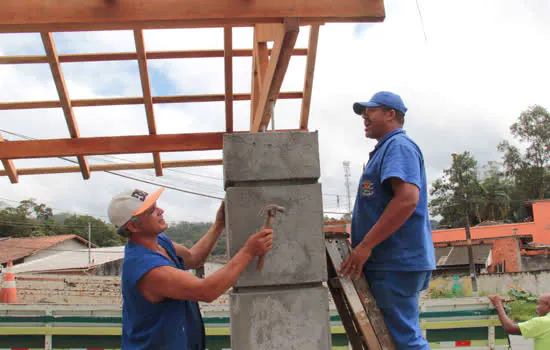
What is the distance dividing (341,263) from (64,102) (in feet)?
12.4

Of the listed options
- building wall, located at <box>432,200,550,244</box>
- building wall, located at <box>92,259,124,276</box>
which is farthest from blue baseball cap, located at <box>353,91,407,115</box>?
building wall, located at <box>92,259,124,276</box>

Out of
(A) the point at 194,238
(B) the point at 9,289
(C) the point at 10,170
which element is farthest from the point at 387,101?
(A) the point at 194,238

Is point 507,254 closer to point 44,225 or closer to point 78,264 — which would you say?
point 78,264

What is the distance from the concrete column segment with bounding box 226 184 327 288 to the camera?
8.17 ft

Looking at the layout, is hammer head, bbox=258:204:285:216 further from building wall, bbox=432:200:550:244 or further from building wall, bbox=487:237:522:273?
building wall, bbox=432:200:550:244

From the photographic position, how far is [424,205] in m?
2.60

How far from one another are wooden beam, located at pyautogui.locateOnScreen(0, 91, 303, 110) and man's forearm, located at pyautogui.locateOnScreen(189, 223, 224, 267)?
2694mm

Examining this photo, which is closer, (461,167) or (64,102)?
(64,102)

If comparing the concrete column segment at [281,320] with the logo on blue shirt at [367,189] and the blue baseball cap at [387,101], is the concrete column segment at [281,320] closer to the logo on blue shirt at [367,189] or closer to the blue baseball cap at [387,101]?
the logo on blue shirt at [367,189]

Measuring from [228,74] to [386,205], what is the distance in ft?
10.1

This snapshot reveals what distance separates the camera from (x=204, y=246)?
302 cm

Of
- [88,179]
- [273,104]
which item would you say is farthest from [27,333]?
[273,104]

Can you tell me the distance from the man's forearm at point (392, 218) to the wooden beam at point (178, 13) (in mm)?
1370

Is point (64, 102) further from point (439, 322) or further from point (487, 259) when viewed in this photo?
point (487, 259)
